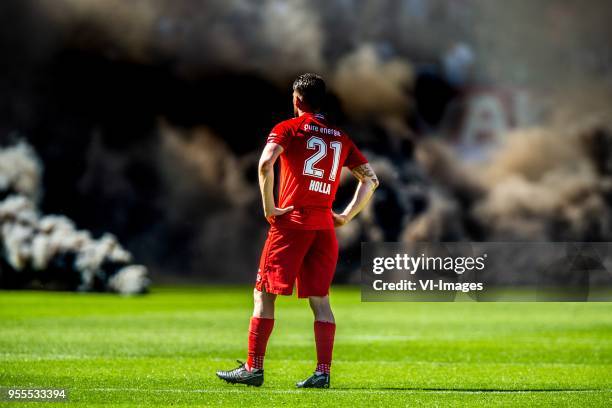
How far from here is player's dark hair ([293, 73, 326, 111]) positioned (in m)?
7.05

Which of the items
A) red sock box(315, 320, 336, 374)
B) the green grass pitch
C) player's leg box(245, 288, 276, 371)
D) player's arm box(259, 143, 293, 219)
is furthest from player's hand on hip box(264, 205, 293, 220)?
the green grass pitch

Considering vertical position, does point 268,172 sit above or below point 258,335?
above

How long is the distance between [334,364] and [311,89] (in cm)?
365

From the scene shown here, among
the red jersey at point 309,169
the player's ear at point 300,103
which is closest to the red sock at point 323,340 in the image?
the red jersey at point 309,169

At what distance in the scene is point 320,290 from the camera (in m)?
7.16

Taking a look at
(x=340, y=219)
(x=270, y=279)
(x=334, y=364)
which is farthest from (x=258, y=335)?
(x=334, y=364)

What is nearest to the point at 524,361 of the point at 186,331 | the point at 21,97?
the point at 186,331

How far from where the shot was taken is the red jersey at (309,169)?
703cm

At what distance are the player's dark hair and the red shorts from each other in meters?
A: 0.94

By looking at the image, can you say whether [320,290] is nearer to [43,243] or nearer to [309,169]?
[309,169]

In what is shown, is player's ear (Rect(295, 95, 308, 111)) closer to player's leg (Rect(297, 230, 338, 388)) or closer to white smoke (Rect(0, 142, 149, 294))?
player's leg (Rect(297, 230, 338, 388))

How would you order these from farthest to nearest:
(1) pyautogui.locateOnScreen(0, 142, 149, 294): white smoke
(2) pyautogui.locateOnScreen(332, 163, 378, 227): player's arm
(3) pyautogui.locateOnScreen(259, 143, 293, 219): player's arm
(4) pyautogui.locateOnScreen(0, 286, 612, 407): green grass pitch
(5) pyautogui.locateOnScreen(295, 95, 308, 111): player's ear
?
(1) pyautogui.locateOnScreen(0, 142, 149, 294): white smoke → (2) pyautogui.locateOnScreen(332, 163, 378, 227): player's arm → (5) pyautogui.locateOnScreen(295, 95, 308, 111): player's ear → (4) pyautogui.locateOnScreen(0, 286, 612, 407): green grass pitch → (3) pyautogui.locateOnScreen(259, 143, 293, 219): player's arm

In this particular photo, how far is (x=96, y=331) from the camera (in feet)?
47.4

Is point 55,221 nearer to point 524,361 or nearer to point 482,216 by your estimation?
point 482,216
